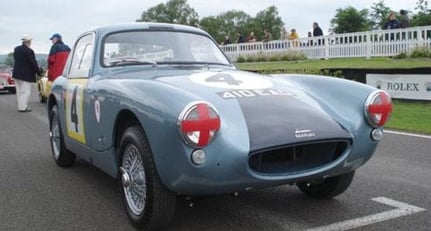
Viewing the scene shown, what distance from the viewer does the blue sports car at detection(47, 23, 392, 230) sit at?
340 centimetres

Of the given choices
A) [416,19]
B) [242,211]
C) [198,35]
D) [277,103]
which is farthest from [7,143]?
[416,19]

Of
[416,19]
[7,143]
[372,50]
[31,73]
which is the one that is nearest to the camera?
[7,143]

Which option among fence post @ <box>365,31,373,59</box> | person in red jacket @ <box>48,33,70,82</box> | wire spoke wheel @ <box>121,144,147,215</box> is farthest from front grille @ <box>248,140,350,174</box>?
fence post @ <box>365,31,373,59</box>

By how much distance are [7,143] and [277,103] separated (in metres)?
5.64

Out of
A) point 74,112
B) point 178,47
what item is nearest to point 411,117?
point 178,47

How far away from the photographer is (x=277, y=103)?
12.6 feet

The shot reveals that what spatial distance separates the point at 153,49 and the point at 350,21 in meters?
55.4

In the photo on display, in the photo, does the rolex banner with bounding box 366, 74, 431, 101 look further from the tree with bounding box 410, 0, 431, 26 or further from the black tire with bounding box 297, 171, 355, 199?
the tree with bounding box 410, 0, 431, 26

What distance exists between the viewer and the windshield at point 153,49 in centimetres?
499

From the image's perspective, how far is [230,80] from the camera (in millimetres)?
4215

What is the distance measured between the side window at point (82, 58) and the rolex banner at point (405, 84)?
297 inches

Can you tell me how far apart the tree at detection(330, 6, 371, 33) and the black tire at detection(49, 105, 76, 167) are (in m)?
52.7

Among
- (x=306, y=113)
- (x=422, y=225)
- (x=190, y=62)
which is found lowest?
(x=422, y=225)

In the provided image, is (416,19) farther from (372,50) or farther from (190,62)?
(190,62)
